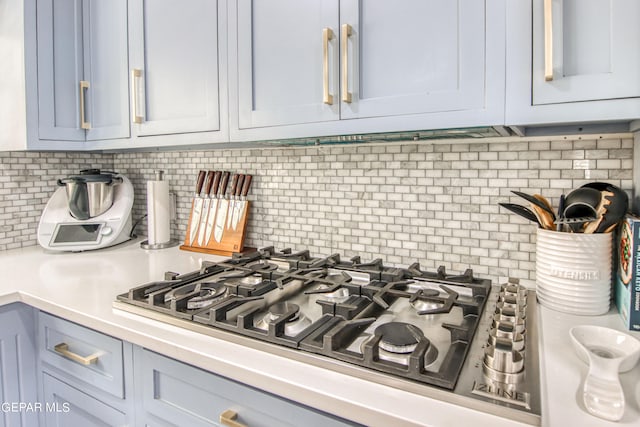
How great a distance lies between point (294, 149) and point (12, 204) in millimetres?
1327

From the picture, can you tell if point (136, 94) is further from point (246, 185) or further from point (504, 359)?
point (504, 359)

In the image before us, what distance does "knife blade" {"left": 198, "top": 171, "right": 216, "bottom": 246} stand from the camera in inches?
68.6

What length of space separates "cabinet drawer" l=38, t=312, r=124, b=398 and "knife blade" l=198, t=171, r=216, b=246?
2.05 ft

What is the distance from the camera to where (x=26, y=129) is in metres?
1.57

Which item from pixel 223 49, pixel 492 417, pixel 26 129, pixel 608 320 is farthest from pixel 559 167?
pixel 26 129

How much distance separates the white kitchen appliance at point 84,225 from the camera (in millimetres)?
1731

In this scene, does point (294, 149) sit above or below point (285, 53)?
below

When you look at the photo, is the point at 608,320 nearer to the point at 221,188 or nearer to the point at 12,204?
the point at 221,188

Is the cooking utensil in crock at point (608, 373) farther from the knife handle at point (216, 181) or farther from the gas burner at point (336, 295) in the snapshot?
the knife handle at point (216, 181)

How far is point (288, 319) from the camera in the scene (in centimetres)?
93

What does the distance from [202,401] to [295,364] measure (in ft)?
0.91

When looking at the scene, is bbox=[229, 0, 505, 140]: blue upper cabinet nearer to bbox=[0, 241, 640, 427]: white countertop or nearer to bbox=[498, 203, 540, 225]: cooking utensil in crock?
bbox=[498, 203, 540, 225]: cooking utensil in crock

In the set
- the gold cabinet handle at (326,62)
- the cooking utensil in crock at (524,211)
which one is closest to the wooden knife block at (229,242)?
the gold cabinet handle at (326,62)

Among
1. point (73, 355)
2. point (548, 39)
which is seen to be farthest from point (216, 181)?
point (548, 39)
